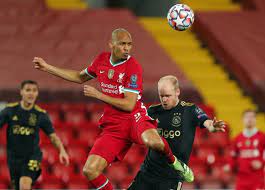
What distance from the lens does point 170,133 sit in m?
7.04

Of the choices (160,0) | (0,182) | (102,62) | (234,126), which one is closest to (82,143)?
(0,182)

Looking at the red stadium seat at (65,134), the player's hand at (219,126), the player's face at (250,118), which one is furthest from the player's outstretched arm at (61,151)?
the red stadium seat at (65,134)

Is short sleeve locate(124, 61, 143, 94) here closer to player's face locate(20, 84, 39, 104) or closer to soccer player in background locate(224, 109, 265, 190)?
player's face locate(20, 84, 39, 104)

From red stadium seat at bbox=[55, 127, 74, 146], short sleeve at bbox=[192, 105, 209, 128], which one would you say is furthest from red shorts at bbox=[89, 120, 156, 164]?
red stadium seat at bbox=[55, 127, 74, 146]

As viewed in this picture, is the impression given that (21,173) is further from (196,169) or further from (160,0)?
(160,0)

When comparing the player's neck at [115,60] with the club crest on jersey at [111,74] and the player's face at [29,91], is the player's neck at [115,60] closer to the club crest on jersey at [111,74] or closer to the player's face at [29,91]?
the club crest on jersey at [111,74]

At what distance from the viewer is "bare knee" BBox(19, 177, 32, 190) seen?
27.8 ft

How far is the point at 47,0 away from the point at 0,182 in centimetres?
657

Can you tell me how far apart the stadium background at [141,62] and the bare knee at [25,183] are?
127 inches

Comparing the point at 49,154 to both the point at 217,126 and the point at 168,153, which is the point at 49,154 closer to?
the point at 168,153

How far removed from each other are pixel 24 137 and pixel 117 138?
195 cm

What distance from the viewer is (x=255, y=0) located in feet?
56.3

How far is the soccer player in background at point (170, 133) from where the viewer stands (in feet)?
22.8

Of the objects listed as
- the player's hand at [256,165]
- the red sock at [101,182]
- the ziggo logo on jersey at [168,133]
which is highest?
the ziggo logo on jersey at [168,133]
